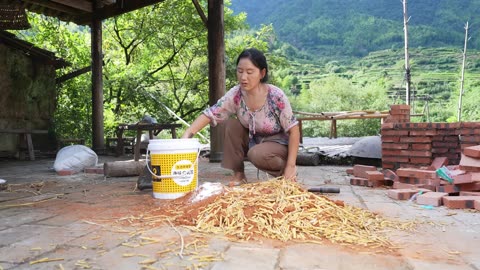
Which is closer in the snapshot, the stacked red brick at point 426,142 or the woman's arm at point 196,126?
the woman's arm at point 196,126

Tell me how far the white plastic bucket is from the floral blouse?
54 centimetres

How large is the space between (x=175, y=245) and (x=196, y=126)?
1.43 m

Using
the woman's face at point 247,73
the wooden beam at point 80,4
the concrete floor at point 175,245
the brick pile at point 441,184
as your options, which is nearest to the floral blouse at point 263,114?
the woman's face at point 247,73

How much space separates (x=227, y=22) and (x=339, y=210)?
34.0 feet

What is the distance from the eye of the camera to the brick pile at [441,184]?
8.90 ft

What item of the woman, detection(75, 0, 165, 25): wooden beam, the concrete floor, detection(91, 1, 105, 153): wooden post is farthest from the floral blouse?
detection(91, 1, 105, 153): wooden post

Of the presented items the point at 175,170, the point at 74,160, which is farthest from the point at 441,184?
the point at 74,160

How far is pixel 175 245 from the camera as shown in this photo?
5.77 feet

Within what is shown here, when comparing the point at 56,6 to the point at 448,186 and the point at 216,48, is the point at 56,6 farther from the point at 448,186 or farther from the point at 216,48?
the point at 448,186

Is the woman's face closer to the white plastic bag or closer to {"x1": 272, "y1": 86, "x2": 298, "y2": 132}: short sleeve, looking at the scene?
{"x1": 272, "y1": 86, "x2": 298, "y2": 132}: short sleeve

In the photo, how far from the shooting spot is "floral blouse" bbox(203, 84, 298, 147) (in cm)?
313

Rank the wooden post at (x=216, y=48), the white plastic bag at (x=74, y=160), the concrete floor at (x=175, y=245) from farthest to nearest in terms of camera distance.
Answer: the wooden post at (x=216, y=48)
the white plastic bag at (x=74, y=160)
the concrete floor at (x=175, y=245)

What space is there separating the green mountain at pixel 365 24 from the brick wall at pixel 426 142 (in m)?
48.1

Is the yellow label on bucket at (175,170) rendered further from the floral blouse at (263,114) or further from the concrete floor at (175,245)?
the floral blouse at (263,114)
